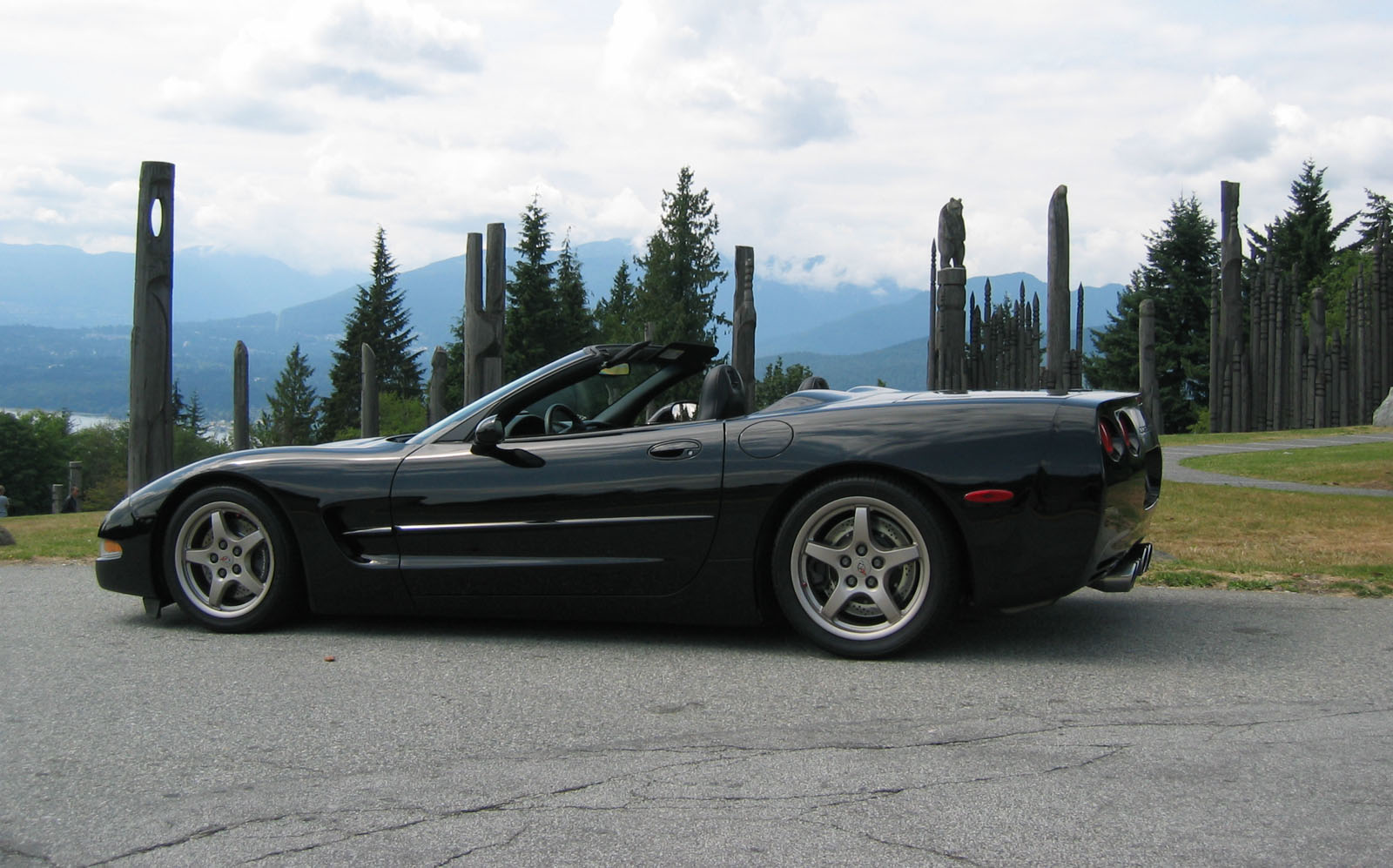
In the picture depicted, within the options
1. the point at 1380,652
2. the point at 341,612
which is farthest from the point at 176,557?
the point at 1380,652

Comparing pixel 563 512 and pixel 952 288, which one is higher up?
pixel 952 288

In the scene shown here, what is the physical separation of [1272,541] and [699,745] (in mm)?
6386

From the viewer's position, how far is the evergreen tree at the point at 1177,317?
4578 cm

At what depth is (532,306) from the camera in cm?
5394

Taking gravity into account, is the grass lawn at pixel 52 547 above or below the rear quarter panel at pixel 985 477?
below

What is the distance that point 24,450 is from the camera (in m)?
84.8

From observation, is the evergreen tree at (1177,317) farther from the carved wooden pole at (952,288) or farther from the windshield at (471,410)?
the windshield at (471,410)

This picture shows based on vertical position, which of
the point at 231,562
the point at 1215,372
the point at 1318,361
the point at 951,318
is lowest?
the point at 231,562

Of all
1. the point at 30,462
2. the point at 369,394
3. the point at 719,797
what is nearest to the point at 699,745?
the point at 719,797

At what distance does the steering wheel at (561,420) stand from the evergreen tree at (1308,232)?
50666 mm

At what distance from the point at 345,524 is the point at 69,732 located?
1555mm

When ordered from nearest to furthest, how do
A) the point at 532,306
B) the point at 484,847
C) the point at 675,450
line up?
the point at 484,847
the point at 675,450
the point at 532,306

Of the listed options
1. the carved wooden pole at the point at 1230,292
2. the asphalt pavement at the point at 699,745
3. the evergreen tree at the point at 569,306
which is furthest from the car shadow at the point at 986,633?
the evergreen tree at the point at 569,306

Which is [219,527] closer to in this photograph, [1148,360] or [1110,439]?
[1110,439]
